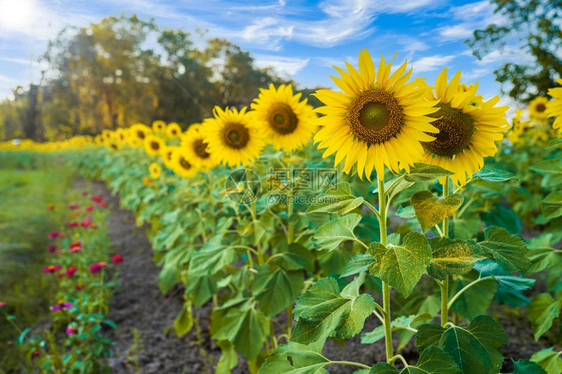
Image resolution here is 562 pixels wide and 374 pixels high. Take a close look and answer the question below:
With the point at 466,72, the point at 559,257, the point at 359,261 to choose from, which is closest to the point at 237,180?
the point at 359,261

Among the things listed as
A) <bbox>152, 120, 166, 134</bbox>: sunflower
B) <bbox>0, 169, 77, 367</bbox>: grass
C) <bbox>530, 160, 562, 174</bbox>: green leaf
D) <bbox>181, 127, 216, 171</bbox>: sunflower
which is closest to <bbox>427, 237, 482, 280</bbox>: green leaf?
<bbox>530, 160, 562, 174</bbox>: green leaf

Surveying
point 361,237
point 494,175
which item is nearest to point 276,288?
point 361,237

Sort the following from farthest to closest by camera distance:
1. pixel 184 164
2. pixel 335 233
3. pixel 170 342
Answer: pixel 184 164
pixel 170 342
pixel 335 233

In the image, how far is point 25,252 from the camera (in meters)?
5.05

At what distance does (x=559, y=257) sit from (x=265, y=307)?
1505 mm

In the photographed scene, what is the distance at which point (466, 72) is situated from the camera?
123cm

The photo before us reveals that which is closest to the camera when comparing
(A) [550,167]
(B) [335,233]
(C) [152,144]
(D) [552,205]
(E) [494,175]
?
(E) [494,175]

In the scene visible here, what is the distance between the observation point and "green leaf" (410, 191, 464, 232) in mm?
1164

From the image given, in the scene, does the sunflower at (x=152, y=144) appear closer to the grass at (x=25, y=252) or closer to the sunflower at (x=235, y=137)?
the grass at (x=25, y=252)

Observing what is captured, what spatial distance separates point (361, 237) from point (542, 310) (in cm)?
96

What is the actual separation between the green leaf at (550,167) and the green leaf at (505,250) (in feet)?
2.60

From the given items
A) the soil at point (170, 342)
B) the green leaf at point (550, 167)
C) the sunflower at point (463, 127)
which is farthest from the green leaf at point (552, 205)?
the soil at point (170, 342)

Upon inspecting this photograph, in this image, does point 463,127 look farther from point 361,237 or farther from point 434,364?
point 361,237

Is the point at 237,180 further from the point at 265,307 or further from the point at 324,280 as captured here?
the point at 324,280
